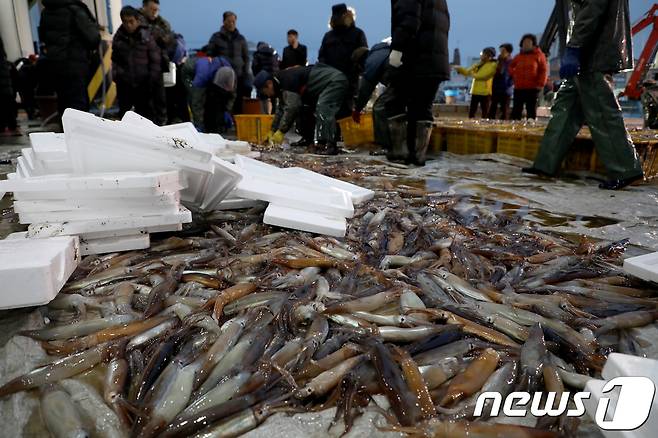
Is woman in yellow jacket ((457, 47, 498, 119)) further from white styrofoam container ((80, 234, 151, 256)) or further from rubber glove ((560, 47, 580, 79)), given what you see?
white styrofoam container ((80, 234, 151, 256))

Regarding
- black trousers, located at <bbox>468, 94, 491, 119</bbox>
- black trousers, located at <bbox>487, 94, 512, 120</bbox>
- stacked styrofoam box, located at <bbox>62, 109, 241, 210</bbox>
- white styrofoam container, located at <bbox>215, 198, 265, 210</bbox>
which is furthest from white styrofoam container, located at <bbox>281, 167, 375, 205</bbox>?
black trousers, located at <bbox>468, 94, 491, 119</bbox>

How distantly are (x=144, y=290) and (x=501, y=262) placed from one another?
2.27 metres

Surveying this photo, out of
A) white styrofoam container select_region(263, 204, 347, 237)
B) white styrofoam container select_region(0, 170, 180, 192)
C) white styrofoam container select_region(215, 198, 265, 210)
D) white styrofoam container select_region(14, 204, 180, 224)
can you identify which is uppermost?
white styrofoam container select_region(0, 170, 180, 192)

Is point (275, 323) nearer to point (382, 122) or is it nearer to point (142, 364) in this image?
point (142, 364)

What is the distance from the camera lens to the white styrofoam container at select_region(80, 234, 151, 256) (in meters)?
2.71

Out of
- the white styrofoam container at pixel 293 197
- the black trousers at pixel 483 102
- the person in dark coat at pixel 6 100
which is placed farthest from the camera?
the black trousers at pixel 483 102

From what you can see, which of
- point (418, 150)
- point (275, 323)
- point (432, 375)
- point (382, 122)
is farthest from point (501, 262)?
point (382, 122)

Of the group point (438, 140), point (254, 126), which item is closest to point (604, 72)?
point (438, 140)

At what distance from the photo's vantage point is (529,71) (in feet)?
32.4

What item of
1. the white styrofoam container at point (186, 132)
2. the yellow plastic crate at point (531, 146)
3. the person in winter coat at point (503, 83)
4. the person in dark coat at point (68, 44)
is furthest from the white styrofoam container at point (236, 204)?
the person in winter coat at point (503, 83)

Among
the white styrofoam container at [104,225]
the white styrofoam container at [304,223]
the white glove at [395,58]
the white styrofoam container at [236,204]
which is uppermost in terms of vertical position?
the white glove at [395,58]

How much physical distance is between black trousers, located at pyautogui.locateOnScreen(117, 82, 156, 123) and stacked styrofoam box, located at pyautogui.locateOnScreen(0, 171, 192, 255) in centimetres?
635

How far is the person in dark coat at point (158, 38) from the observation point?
884cm

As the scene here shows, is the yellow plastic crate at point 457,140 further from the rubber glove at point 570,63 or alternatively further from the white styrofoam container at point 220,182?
the white styrofoam container at point 220,182
